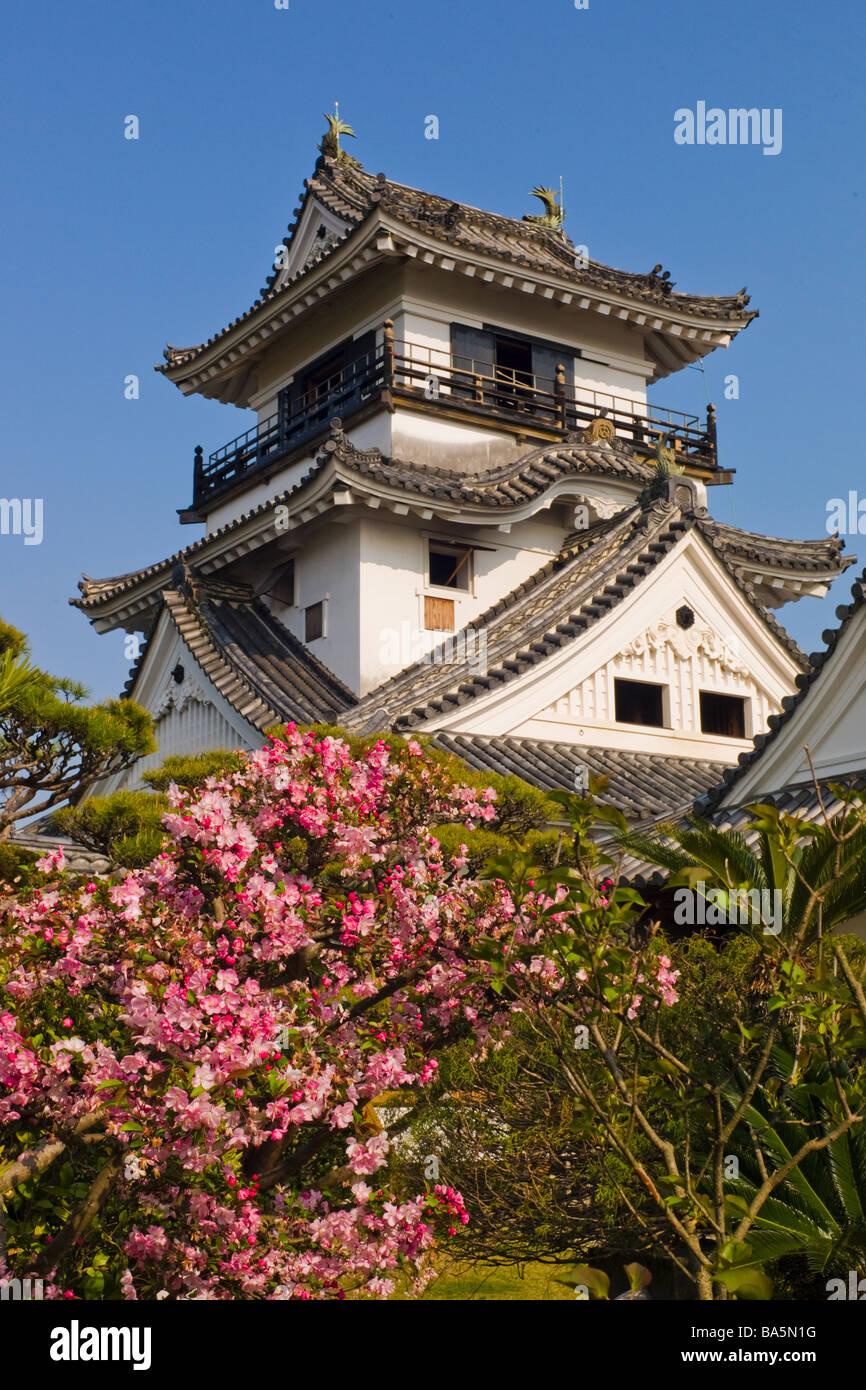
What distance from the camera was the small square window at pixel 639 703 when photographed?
19.1 meters

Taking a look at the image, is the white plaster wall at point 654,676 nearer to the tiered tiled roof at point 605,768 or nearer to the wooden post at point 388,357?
the tiered tiled roof at point 605,768

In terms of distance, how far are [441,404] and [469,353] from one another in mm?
1668

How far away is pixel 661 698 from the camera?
19.5 meters

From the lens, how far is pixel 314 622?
68.7 ft

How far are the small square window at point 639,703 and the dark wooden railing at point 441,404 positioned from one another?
5565mm

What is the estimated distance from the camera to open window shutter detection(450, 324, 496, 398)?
22.5 meters

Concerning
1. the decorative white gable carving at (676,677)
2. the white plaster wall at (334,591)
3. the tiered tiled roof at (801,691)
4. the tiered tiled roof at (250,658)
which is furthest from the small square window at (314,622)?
the tiered tiled roof at (801,691)

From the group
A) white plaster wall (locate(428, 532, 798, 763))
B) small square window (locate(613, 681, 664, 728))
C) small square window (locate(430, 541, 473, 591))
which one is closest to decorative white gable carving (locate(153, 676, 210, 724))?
small square window (locate(430, 541, 473, 591))

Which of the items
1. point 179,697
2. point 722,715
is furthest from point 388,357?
point 722,715

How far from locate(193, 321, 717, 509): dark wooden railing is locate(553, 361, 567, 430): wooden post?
0.7 inches

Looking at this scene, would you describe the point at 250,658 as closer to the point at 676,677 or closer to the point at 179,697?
the point at 179,697

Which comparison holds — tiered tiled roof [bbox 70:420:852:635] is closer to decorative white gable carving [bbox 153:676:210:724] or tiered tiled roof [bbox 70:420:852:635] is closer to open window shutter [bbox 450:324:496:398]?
open window shutter [bbox 450:324:496:398]

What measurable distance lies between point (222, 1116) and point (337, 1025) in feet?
3.42
